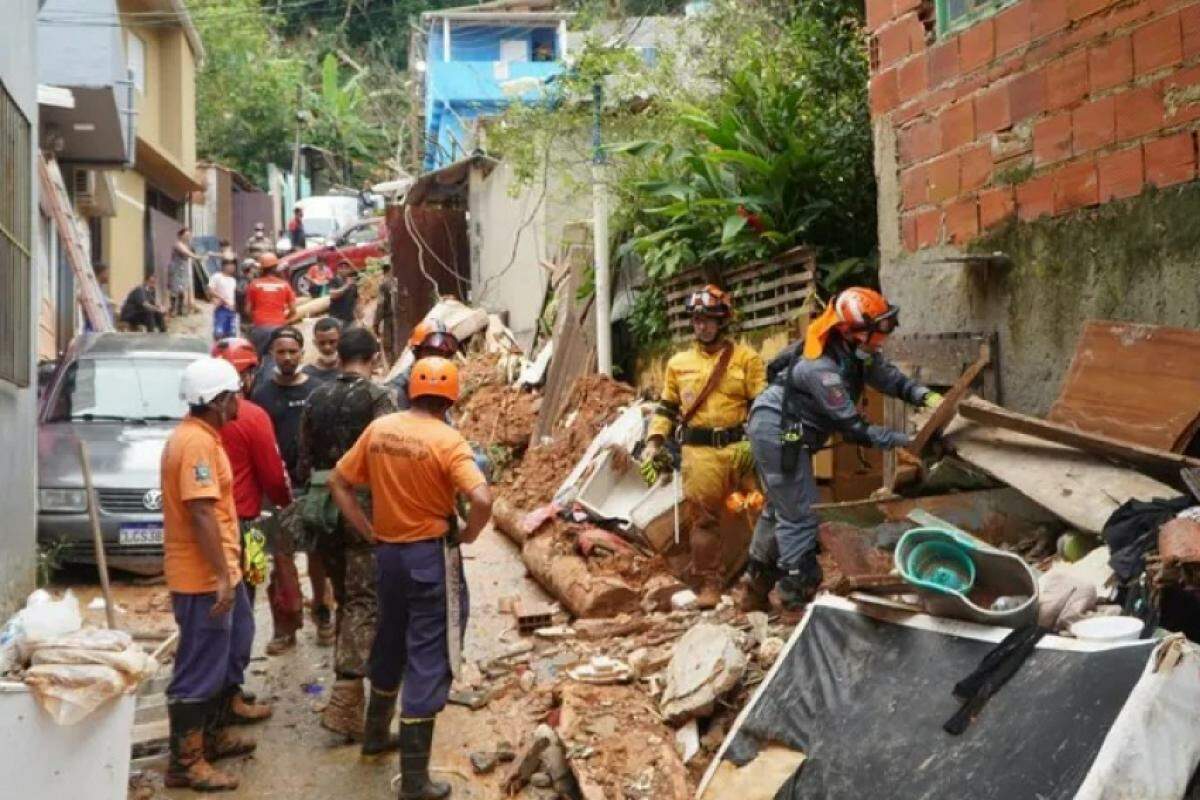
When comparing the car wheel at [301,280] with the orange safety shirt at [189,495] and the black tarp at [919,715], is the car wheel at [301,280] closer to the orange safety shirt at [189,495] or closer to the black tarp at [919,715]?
the orange safety shirt at [189,495]

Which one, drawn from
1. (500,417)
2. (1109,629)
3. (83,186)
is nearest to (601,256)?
(500,417)

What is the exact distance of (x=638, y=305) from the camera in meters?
11.2

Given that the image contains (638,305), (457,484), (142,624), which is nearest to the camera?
(457,484)

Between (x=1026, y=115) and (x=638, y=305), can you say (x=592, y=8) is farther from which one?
(x=1026, y=115)

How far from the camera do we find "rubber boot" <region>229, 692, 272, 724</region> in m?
6.33

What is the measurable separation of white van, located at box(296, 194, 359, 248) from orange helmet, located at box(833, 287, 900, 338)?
28062 mm

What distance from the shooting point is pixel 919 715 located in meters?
4.14

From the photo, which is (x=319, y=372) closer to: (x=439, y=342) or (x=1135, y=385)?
(x=439, y=342)

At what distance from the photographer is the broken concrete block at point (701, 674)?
5.59m

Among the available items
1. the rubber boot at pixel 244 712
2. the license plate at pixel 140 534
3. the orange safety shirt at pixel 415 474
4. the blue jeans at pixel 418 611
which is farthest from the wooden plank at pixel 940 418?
the license plate at pixel 140 534

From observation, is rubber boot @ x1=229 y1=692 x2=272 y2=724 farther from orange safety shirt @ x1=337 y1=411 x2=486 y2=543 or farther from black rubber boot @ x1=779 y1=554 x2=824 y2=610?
black rubber boot @ x1=779 y1=554 x2=824 y2=610

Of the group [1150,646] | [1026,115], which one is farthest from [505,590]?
[1150,646]

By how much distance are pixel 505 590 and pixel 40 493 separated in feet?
11.0

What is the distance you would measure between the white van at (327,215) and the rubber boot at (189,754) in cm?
2863
